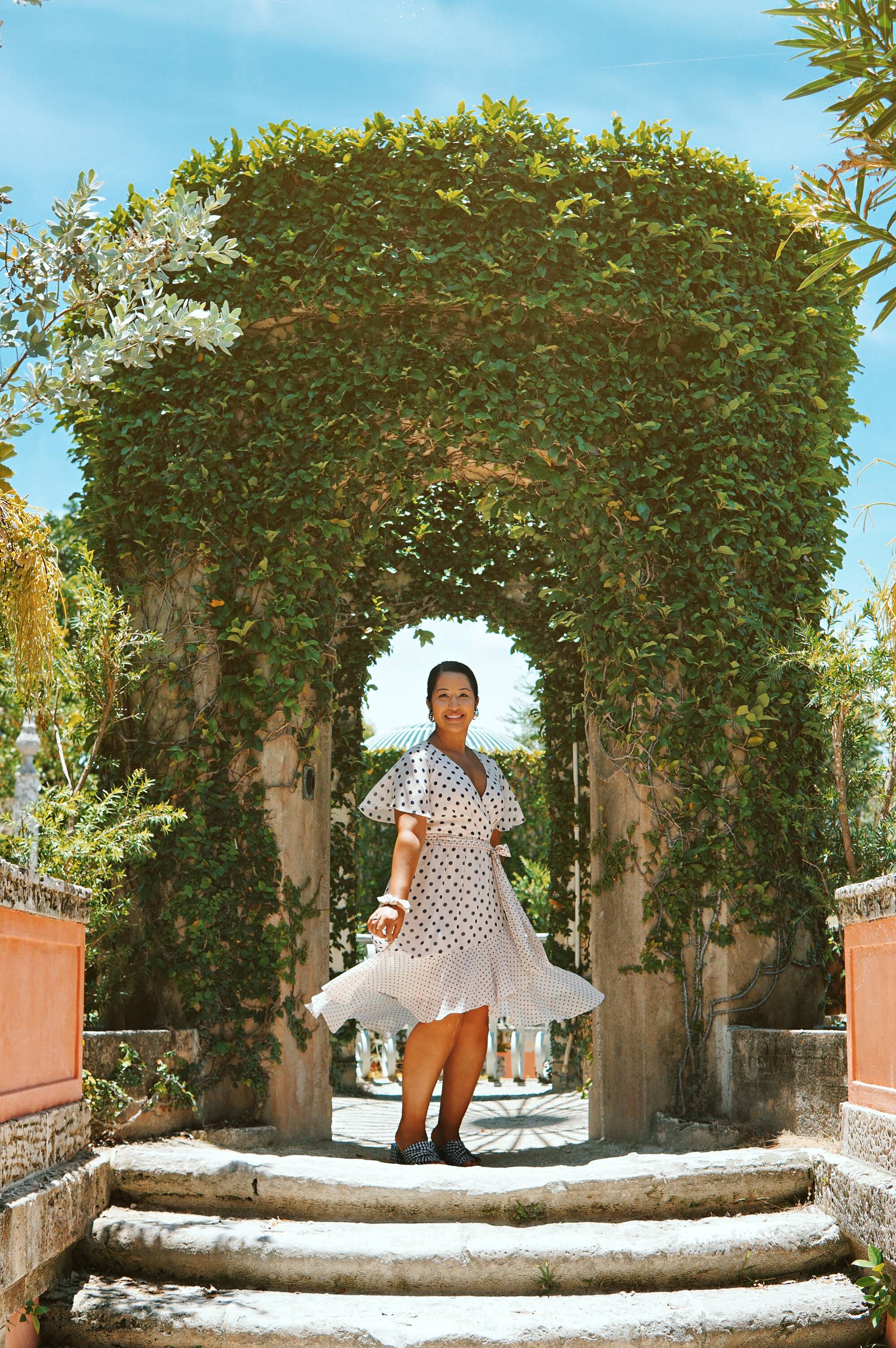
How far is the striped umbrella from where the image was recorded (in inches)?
492

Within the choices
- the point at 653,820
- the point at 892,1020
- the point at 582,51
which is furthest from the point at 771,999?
the point at 582,51

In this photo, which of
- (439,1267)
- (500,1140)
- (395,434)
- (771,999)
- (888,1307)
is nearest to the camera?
(888,1307)

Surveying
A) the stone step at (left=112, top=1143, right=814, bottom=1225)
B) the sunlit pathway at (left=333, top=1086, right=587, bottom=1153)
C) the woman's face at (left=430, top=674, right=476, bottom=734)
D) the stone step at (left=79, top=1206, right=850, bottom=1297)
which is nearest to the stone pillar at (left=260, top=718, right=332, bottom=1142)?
the sunlit pathway at (left=333, top=1086, right=587, bottom=1153)

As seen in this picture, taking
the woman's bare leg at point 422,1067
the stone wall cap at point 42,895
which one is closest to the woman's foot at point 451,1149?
the woman's bare leg at point 422,1067

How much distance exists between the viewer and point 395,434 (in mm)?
5398

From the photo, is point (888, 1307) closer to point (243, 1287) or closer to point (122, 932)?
point (243, 1287)

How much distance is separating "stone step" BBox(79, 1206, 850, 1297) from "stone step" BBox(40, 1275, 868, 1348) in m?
0.07

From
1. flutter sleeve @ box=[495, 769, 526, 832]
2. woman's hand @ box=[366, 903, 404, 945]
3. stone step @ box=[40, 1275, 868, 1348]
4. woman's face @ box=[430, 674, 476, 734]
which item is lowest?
stone step @ box=[40, 1275, 868, 1348]

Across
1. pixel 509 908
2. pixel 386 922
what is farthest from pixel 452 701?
pixel 386 922

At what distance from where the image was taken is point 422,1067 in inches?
171

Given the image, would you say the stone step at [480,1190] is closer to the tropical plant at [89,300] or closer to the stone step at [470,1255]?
the stone step at [470,1255]

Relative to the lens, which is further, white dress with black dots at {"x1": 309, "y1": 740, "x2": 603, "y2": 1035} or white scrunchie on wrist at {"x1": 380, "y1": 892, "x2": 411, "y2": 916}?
white dress with black dots at {"x1": 309, "y1": 740, "x2": 603, "y2": 1035}

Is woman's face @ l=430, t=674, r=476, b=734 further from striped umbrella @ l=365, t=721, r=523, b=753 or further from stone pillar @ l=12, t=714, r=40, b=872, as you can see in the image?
striped umbrella @ l=365, t=721, r=523, b=753

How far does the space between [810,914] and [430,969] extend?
1.78 m
